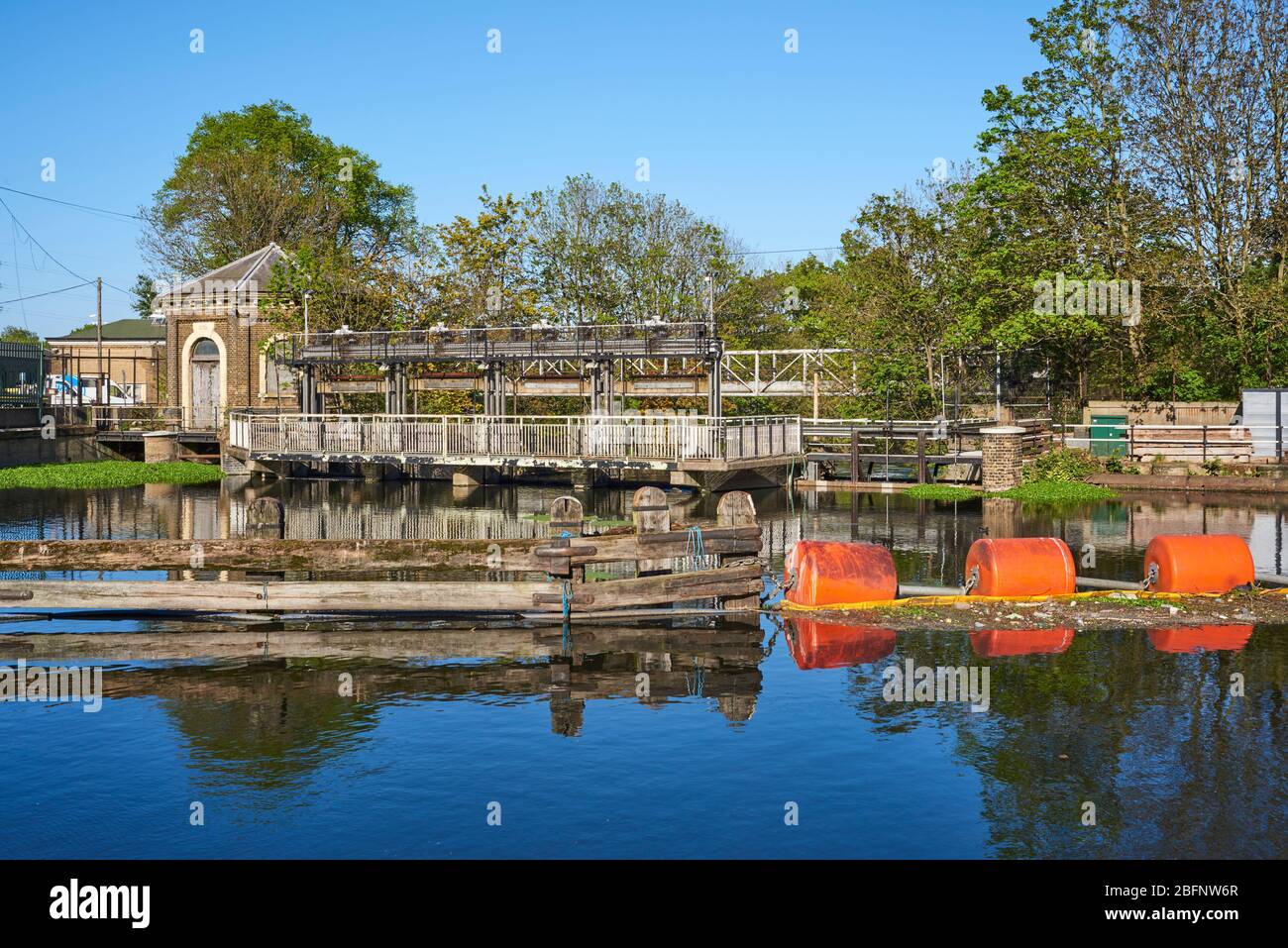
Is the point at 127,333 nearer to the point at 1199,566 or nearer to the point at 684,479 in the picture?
the point at 684,479

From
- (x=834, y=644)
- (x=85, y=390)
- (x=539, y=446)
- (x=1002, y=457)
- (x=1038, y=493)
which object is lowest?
(x=834, y=644)

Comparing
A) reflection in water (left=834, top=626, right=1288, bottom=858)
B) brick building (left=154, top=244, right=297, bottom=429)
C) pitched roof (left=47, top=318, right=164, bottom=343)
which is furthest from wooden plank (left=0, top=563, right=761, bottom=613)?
pitched roof (left=47, top=318, right=164, bottom=343)

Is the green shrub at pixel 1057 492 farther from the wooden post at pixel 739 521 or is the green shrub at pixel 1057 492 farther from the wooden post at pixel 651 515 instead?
the wooden post at pixel 651 515

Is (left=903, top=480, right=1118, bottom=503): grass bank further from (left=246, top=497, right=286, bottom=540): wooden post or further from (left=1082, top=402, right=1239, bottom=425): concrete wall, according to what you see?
(left=246, top=497, right=286, bottom=540): wooden post

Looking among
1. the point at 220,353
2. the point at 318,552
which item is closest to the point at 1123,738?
the point at 318,552

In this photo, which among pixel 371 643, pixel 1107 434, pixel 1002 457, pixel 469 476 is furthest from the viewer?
pixel 1107 434

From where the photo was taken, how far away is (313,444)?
39406mm

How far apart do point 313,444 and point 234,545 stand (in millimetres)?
24061

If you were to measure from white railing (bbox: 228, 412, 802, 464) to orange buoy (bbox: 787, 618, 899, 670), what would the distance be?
17.5 m

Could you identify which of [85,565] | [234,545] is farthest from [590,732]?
[85,565]

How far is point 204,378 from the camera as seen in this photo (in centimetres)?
5075

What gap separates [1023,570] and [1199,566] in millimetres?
2413

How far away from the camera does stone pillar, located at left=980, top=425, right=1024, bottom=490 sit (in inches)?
1293

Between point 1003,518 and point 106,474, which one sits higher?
point 106,474
